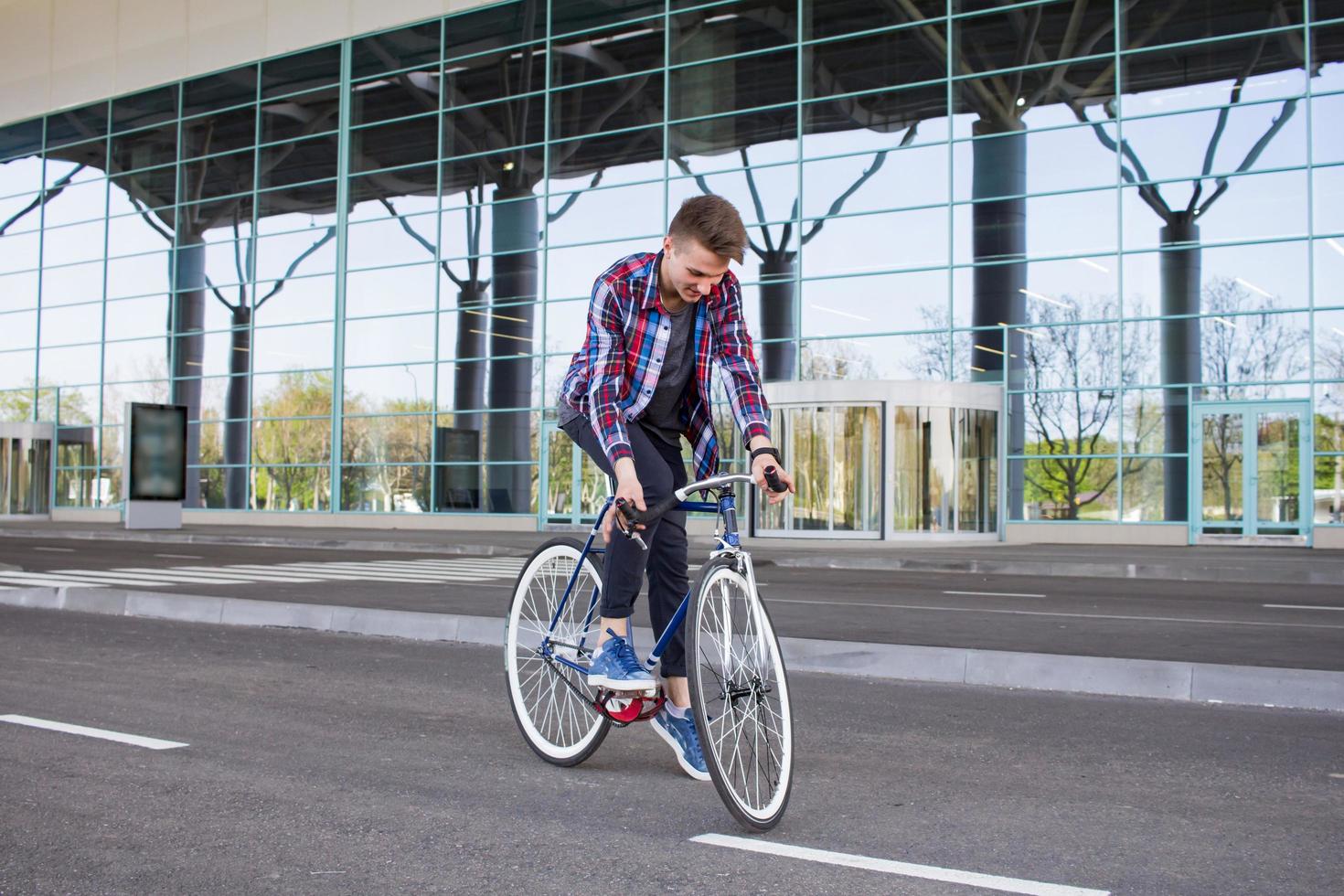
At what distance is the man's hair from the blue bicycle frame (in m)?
0.68

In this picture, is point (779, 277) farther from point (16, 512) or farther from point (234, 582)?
point (16, 512)

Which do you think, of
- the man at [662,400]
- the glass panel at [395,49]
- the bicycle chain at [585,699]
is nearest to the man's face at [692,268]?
the man at [662,400]

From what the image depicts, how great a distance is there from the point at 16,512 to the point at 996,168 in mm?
30205

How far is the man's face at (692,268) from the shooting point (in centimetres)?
393

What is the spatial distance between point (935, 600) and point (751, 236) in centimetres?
1586

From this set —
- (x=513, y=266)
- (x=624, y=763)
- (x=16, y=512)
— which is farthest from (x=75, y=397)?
(x=624, y=763)

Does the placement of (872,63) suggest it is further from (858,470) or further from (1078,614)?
(1078,614)

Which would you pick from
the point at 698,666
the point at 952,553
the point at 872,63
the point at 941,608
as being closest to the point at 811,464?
the point at 952,553

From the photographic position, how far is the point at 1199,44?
23969mm

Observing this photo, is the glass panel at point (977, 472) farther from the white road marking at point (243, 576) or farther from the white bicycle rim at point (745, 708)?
the white bicycle rim at point (745, 708)

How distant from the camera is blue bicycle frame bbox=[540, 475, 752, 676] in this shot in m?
3.89

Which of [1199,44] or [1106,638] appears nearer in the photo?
[1106,638]

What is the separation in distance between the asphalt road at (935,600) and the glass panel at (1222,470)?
8138 millimetres

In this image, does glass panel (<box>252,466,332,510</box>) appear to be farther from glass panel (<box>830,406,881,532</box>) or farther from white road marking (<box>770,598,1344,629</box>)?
white road marking (<box>770,598,1344,629</box>)
